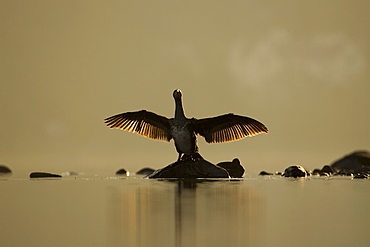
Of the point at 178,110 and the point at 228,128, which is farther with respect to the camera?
the point at 228,128

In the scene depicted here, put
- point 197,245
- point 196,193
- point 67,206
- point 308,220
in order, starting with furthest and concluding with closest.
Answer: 1. point 196,193
2. point 67,206
3. point 308,220
4. point 197,245

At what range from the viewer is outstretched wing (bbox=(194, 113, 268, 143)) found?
28594 millimetres

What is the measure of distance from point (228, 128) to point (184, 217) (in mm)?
16254

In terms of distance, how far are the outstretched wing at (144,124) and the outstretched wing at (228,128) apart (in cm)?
145

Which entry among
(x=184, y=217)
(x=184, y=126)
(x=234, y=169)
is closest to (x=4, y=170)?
(x=234, y=169)

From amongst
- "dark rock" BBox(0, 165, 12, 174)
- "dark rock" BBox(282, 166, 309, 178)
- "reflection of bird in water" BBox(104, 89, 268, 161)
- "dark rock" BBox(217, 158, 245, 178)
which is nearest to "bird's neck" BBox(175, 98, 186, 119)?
"reflection of bird in water" BBox(104, 89, 268, 161)

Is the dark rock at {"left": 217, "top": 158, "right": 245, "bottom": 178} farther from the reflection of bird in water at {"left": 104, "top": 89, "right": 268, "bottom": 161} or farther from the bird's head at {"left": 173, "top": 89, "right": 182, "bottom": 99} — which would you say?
the bird's head at {"left": 173, "top": 89, "right": 182, "bottom": 99}

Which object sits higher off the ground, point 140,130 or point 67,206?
point 140,130

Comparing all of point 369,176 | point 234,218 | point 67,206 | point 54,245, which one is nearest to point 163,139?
point 369,176

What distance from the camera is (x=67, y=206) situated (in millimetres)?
16125

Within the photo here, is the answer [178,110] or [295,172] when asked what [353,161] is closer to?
[295,172]

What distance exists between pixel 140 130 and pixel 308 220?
17.1 meters

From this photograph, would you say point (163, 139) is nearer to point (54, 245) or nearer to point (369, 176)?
point (369, 176)

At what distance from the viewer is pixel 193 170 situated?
26.9 metres
